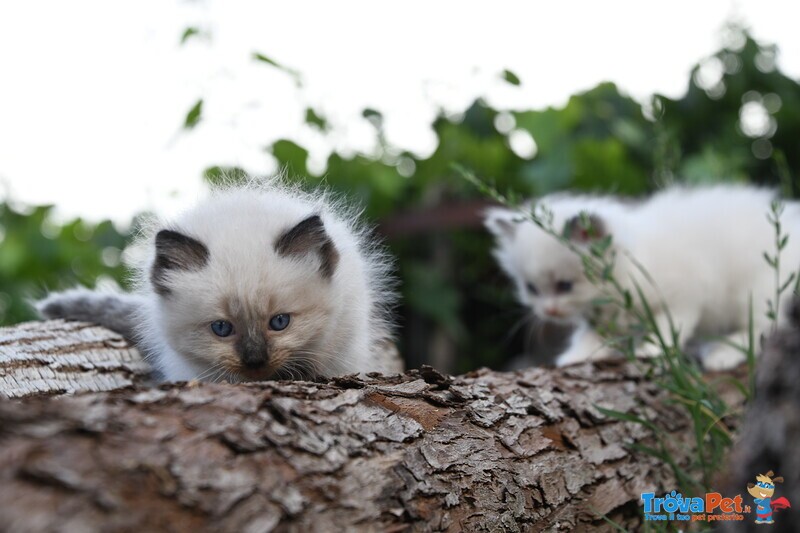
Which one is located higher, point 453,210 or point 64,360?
point 453,210

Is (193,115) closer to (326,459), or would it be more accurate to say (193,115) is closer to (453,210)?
(453,210)

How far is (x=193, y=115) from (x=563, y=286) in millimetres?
2443

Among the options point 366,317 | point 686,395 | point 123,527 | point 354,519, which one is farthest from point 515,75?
point 123,527

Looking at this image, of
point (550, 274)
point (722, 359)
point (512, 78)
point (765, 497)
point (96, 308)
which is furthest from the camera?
point (512, 78)

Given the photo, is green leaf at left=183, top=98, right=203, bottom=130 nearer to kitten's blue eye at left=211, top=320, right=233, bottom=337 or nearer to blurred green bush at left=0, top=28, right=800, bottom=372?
blurred green bush at left=0, top=28, right=800, bottom=372

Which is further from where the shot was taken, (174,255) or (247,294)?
(174,255)

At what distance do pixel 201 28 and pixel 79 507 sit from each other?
4.12 metres

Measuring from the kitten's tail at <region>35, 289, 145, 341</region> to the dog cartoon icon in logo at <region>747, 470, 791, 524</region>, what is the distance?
2472 mm

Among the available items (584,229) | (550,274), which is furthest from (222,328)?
(550,274)

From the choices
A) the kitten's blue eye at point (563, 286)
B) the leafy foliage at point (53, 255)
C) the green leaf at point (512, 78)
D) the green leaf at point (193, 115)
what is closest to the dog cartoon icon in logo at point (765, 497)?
the kitten's blue eye at point (563, 286)

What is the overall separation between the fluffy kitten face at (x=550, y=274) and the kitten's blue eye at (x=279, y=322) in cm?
173

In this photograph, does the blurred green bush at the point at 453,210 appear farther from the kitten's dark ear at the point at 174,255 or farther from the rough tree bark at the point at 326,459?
the rough tree bark at the point at 326,459

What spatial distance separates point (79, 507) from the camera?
→ 1.25 meters

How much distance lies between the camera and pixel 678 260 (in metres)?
3.75
